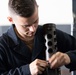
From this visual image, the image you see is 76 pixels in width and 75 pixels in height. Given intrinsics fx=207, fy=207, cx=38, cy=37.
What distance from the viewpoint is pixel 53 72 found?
0.78m

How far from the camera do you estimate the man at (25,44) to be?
0.81m

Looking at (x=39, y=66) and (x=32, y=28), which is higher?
(x=32, y=28)

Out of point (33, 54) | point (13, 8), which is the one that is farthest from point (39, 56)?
point (13, 8)

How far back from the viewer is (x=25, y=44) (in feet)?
2.96

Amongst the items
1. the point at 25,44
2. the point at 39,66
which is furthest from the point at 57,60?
the point at 25,44

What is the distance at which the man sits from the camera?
0.81m

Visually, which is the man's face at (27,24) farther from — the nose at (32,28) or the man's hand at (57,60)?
the man's hand at (57,60)

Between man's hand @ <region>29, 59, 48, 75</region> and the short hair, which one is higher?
the short hair

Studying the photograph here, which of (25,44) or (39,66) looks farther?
(25,44)

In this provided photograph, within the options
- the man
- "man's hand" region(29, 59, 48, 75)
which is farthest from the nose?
"man's hand" region(29, 59, 48, 75)

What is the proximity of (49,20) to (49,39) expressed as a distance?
2.75ft

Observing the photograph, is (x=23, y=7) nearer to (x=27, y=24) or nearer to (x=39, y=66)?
(x=27, y=24)

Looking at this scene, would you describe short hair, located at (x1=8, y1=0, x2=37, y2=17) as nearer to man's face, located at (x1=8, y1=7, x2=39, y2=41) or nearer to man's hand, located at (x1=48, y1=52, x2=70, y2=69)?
man's face, located at (x1=8, y1=7, x2=39, y2=41)

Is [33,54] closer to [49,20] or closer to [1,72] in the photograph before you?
[1,72]
